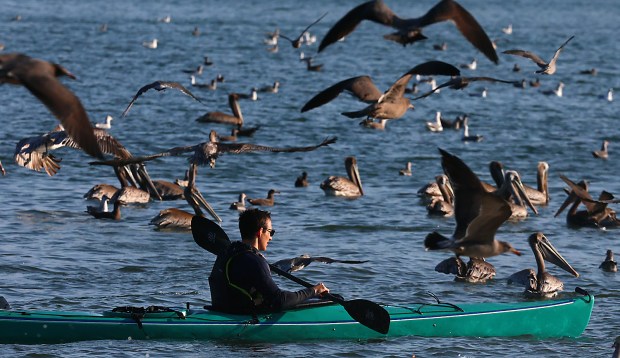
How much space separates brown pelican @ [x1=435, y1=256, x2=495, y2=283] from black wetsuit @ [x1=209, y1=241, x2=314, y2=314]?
11.6 ft

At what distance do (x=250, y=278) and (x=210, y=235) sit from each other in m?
1.35

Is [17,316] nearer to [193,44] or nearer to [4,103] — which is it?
[4,103]

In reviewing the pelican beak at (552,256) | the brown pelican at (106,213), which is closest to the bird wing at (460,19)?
the pelican beak at (552,256)

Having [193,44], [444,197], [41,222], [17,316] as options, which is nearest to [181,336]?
[17,316]

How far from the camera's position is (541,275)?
13500 mm

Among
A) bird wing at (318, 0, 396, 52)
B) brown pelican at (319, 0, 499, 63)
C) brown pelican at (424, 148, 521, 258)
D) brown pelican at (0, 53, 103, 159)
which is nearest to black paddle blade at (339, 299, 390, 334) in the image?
brown pelican at (424, 148, 521, 258)

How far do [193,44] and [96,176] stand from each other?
1108 inches

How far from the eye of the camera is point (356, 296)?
513 inches

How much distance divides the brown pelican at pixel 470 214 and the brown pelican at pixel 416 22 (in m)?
1.40

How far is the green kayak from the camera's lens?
10719 mm

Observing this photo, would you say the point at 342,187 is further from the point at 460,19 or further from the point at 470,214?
the point at 470,214

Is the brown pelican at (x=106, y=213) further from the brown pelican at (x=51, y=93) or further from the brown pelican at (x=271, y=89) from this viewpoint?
the brown pelican at (x=271, y=89)

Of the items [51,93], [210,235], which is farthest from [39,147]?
[51,93]

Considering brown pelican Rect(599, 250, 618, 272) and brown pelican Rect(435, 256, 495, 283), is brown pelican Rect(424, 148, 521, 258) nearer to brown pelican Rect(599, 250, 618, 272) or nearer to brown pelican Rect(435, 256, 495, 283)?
brown pelican Rect(435, 256, 495, 283)
